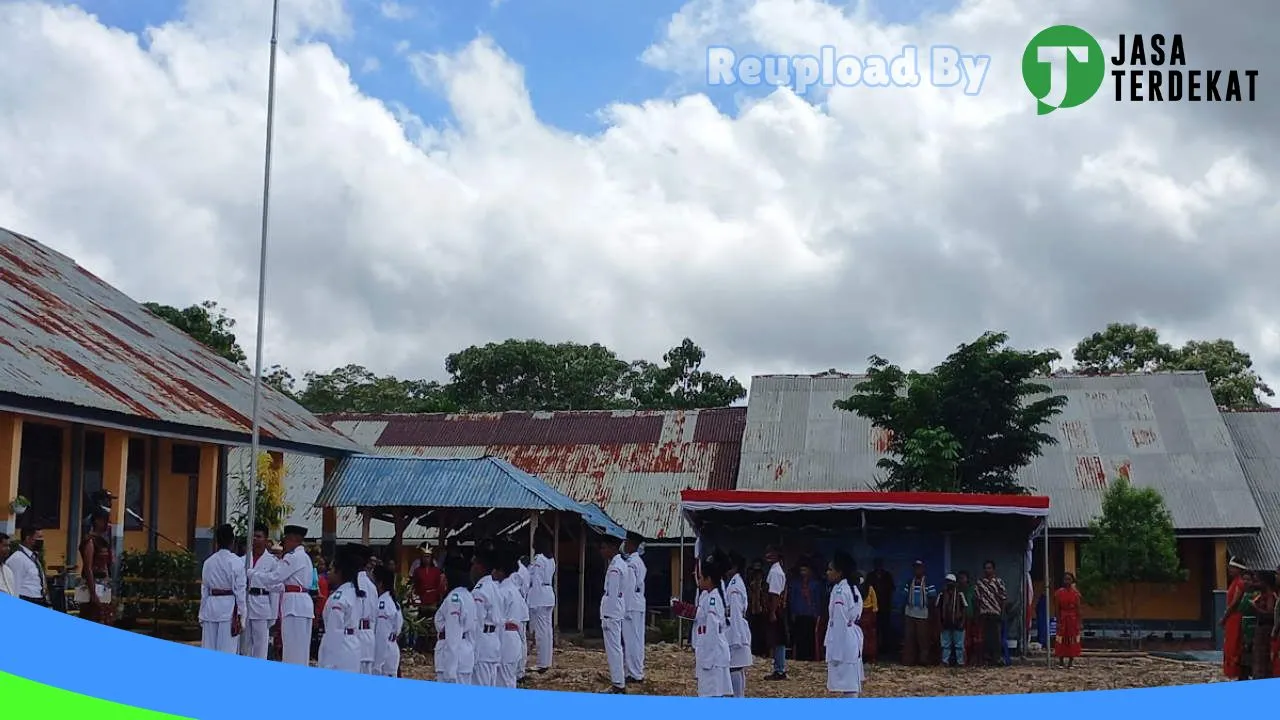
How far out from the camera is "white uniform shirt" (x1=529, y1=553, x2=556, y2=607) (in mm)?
16203

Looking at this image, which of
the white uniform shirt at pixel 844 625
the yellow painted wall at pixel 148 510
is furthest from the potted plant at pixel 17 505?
the white uniform shirt at pixel 844 625

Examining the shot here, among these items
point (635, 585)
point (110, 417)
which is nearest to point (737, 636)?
point (635, 585)

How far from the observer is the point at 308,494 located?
86.2ft

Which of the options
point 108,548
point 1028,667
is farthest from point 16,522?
point 1028,667

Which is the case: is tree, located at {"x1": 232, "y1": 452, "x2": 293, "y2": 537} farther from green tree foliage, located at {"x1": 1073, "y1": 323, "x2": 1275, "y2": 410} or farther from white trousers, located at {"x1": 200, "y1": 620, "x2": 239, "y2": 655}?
green tree foliage, located at {"x1": 1073, "y1": 323, "x2": 1275, "y2": 410}

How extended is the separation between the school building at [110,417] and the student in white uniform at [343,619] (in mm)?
3728

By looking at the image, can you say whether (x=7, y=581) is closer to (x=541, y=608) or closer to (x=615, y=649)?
(x=615, y=649)

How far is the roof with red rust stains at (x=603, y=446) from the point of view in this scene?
26656 millimetres

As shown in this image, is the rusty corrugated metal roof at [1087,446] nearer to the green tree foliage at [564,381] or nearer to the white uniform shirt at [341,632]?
the green tree foliage at [564,381]

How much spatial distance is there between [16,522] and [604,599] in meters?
5.78

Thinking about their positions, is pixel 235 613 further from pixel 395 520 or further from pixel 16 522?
pixel 395 520

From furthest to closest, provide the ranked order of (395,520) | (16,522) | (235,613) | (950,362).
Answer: (950,362) < (395,520) < (16,522) < (235,613)

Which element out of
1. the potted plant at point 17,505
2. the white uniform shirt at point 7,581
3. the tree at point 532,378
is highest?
the tree at point 532,378

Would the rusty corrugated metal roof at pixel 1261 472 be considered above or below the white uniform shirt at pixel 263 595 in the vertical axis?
above
